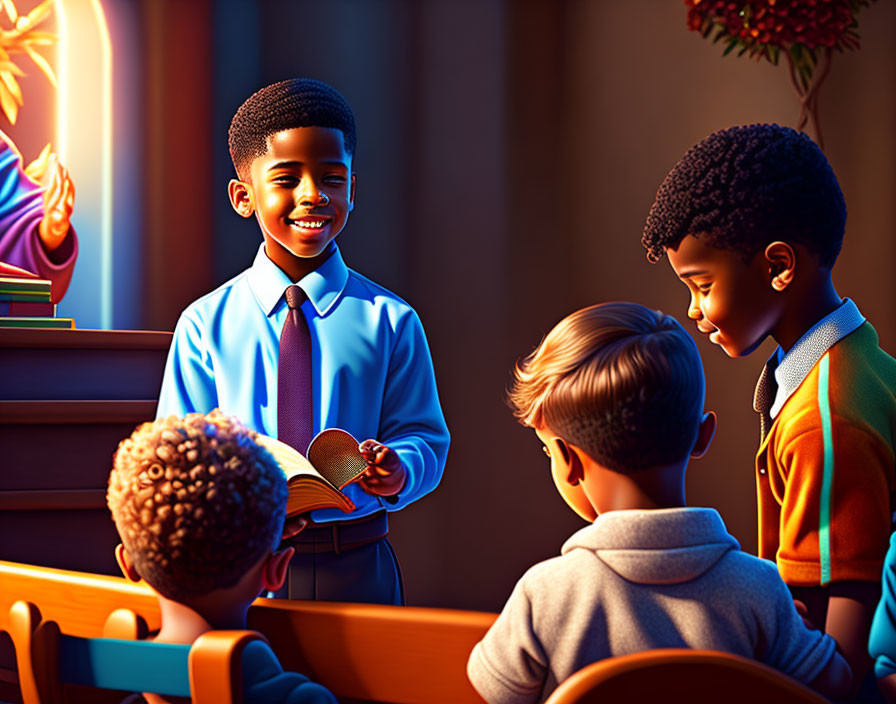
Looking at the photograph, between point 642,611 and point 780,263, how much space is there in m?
0.47

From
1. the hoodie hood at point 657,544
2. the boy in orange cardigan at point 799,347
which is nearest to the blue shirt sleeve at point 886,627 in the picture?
the boy in orange cardigan at point 799,347

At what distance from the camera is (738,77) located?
2.92m

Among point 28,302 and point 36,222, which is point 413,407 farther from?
point 36,222

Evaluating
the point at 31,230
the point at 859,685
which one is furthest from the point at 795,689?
the point at 31,230

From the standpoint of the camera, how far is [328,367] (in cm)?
137

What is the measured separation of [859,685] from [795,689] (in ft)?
0.78

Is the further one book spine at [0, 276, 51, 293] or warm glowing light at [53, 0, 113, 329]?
warm glowing light at [53, 0, 113, 329]

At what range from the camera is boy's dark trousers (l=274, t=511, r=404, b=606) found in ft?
4.36

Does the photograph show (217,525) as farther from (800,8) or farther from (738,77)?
(738,77)

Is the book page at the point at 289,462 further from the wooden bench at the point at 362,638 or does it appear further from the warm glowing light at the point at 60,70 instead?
the warm glowing light at the point at 60,70

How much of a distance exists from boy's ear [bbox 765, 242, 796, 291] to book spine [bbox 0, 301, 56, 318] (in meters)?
1.46

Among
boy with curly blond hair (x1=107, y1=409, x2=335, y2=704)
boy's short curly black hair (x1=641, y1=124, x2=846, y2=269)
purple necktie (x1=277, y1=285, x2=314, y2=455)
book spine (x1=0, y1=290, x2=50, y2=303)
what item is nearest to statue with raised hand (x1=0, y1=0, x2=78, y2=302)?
book spine (x1=0, y1=290, x2=50, y2=303)

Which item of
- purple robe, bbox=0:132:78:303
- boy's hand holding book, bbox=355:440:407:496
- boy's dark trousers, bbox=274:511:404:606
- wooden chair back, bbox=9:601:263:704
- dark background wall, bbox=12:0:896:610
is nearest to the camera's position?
wooden chair back, bbox=9:601:263:704

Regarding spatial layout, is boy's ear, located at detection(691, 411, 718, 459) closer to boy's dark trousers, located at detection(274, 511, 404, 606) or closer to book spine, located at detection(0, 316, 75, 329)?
boy's dark trousers, located at detection(274, 511, 404, 606)
